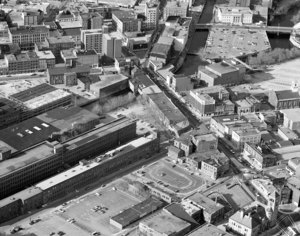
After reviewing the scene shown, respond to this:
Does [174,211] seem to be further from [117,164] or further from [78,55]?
[78,55]

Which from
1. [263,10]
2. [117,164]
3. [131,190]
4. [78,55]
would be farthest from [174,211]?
[263,10]

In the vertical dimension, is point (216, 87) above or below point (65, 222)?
above

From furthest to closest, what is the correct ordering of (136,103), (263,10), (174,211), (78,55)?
1. (263,10)
2. (78,55)
3. (136,103)
4. (174,211)

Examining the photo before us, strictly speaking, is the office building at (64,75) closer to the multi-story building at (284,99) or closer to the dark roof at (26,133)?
the dark roof at (26,133)

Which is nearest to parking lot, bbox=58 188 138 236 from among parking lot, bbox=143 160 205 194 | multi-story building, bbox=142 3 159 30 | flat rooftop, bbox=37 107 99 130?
parking lot, bbox=143 160 205 194

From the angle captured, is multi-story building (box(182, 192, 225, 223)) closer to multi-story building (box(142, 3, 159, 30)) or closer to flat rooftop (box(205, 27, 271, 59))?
flat rooftop (box(205, 27, 271, 59))

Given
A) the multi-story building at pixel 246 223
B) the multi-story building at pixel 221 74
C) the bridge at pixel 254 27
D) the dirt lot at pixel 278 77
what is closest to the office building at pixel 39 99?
the multi-story building at pixel 221 74

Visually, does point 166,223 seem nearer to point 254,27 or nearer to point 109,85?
point 109,85
